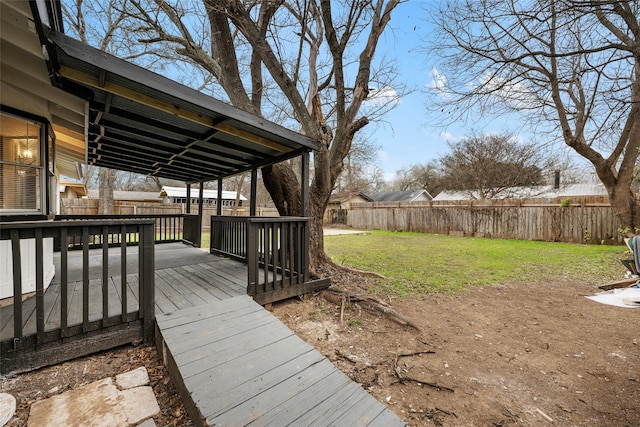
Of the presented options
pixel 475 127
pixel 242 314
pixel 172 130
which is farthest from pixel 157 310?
pixel 475 127

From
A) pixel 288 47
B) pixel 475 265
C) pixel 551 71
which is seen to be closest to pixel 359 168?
pixel 551 71

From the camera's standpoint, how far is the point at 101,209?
13.2 m

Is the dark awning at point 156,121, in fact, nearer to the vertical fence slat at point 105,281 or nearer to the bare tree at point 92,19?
the vertical fence slat at point 105,281

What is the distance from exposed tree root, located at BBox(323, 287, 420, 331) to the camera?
3234 millimetres

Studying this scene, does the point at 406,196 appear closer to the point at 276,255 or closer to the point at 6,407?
the point at 276,255

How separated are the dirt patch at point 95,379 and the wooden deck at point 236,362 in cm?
10

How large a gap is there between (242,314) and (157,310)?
0.81 m

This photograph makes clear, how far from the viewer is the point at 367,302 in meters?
3.60

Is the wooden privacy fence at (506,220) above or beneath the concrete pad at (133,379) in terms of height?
above

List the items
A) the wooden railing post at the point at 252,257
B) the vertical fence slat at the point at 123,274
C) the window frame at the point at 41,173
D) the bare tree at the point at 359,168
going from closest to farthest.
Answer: the vertical fence slat at the point at 123,274 < the window frame at the point at 41,173 < the wooden railing post at the point at 252,257 < the bare tree at the point at 359,168

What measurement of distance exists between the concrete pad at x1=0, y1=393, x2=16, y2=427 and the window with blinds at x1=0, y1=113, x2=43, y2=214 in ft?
6.17

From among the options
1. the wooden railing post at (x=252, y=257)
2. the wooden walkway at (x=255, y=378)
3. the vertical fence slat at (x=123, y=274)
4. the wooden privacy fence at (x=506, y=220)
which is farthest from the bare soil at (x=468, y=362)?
the wooden privacy fence at (x=506, y=220)

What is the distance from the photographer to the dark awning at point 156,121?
2.22 metres

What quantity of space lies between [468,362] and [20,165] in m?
5.05
